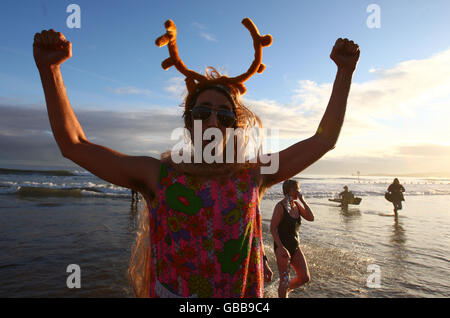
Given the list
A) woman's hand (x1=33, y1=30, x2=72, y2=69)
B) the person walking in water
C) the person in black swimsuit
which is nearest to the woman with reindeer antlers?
woman's hand (x1=33, y1=30, x2=72, y2=69)

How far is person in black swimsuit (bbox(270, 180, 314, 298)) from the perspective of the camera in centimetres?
496

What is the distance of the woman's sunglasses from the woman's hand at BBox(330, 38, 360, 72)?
2.25 ft

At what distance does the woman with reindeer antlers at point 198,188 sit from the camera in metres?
1.38

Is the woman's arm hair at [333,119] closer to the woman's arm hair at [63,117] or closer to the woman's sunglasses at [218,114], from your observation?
the woman's sunglasses at [218,114]

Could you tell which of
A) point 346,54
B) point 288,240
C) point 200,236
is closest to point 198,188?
point 200,236

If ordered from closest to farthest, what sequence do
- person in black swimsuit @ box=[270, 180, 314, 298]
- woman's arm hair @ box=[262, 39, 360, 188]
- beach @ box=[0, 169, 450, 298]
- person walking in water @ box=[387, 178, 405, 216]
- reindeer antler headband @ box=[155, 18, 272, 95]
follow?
woman's arm hair @ box=[262, 39, 360, 188]
reindeer antler headband @ box=[155, 18, 272, 95]
person in black swimsuit @ box=[270, 180, 314, 298]
beach @ box=[0, 169, 450, 298]
person walking in water @ box=[387, 178, 405, 216]

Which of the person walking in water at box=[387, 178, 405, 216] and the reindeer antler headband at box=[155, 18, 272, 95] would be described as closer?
the reindeer antler headband at box=[155, 18, 272, 95]

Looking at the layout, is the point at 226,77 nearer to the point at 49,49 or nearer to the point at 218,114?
the point at 218,114

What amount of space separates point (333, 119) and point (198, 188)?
0.84 m

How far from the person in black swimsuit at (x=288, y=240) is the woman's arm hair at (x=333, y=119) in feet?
12.9

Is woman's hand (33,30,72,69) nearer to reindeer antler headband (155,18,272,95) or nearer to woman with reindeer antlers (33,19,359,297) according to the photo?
woman with reindeer antlers (33,19,359,297)
